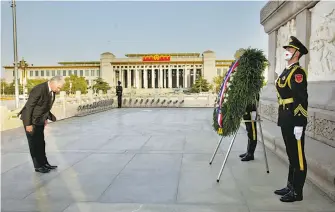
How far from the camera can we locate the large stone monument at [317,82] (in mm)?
4070

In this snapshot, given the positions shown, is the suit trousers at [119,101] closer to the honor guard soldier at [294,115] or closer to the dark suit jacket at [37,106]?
the dark suit jacket at [37,106]

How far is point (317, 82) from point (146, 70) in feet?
332

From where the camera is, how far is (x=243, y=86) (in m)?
4.33

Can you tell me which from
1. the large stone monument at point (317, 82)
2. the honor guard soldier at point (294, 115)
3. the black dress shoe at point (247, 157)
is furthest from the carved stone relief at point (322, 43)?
the honor guard soldier at point (294, 115)

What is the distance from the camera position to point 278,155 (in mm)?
5574

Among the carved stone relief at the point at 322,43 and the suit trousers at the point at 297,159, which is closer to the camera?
the suit trousers at the point at 297,159

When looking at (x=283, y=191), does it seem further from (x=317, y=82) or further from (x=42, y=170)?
(x=42, y=170)

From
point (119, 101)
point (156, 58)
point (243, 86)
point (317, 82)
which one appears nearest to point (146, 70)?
point (156, 58)

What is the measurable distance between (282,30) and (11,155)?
7589 mm

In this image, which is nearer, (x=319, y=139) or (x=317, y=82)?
(x=319, y=139)

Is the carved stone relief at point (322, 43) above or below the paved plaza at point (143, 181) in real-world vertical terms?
above

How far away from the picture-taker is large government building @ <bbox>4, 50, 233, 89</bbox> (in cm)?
10150

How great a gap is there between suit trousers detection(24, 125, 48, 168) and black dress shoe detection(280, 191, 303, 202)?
3.63 metres

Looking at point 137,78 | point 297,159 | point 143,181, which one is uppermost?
point 137,78
